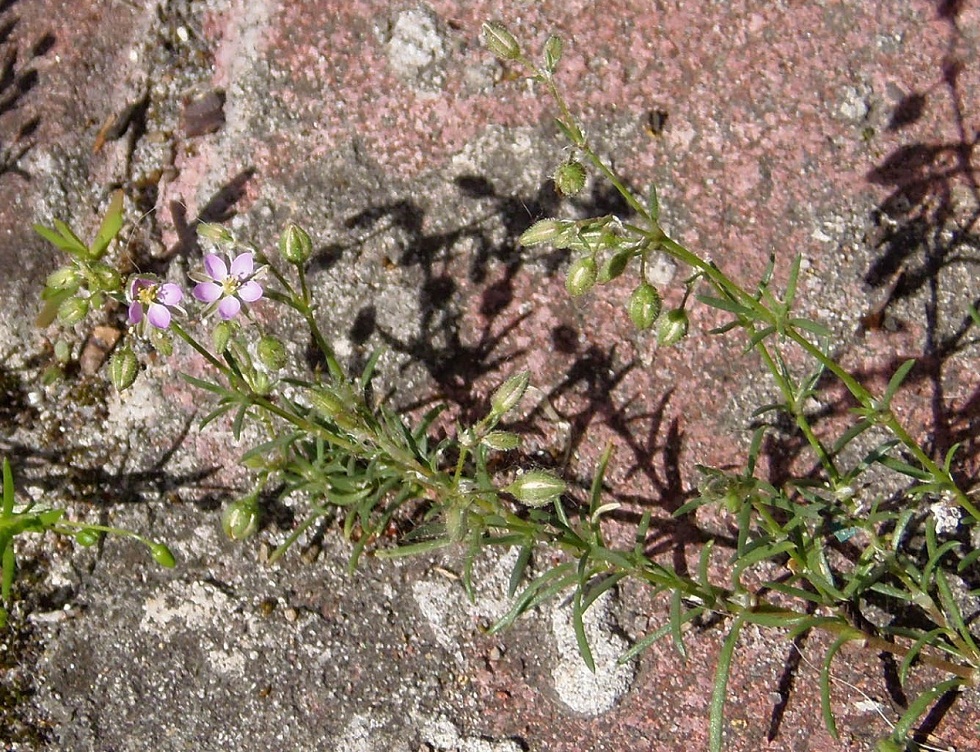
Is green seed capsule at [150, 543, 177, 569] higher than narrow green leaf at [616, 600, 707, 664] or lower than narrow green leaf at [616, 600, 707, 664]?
higher

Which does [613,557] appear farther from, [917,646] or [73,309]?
[73,309]

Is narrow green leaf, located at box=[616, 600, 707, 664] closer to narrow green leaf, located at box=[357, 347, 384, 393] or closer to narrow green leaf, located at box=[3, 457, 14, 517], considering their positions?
narrow green leaf, located at box=[357, 347, 384, 393]

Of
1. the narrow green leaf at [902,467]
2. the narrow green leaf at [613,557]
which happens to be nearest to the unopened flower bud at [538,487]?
the narrow green leaf at [613,557]

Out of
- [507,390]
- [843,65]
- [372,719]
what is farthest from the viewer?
[843,65]

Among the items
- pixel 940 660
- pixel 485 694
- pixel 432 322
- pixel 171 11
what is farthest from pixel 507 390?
pixel 171 11

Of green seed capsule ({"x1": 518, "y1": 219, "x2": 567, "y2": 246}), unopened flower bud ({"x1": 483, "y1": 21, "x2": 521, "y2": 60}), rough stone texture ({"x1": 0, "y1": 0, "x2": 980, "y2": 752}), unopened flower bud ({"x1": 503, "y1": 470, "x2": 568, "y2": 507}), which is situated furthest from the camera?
rough stone texture ({"x1": 0, "y1": 0, "x2": 980, "y2": 752})

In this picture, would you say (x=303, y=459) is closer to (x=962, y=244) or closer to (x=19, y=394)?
(x=19, y=394)

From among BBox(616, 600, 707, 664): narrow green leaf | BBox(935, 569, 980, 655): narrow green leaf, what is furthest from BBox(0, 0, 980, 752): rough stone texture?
BBox(935, 569, 980, 655): narrow green leaf
